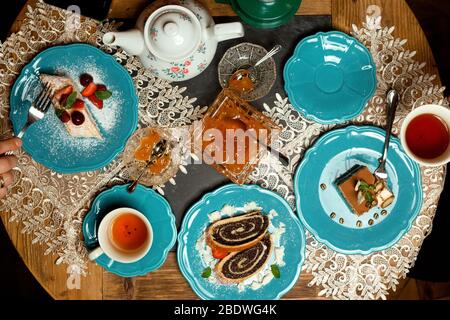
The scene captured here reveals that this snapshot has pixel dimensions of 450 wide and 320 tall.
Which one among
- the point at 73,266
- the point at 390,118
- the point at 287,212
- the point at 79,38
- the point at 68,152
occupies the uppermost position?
the point at 79,38

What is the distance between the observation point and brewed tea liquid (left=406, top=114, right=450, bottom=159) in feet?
4.11

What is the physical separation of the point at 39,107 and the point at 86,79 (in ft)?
0.51

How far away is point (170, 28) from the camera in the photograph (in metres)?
1.10

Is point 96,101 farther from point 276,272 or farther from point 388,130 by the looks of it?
point 388,130

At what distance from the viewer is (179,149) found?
133 cm

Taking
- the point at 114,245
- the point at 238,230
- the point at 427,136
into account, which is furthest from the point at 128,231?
the point at 427,136

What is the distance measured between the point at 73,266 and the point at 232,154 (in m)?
0.55

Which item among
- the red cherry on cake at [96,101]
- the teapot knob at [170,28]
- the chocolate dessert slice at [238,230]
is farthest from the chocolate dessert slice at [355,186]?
the red cherry on cake at [96,101]

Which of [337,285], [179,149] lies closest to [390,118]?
[337,285]

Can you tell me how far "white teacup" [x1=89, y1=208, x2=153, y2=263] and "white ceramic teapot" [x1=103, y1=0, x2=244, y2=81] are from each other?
396mm

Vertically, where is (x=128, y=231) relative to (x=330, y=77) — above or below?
below

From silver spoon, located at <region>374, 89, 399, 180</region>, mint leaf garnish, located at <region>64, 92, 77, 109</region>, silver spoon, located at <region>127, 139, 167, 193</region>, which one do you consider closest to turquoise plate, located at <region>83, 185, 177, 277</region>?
silver spoon, located at <region>127, 139, 167, 193</region>

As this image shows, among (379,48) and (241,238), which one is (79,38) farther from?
(379,48)


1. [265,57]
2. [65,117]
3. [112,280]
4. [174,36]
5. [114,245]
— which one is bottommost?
[112,280]
